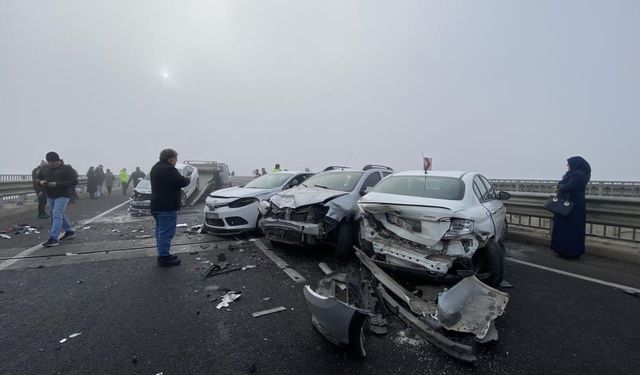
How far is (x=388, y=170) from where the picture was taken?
6824 mm

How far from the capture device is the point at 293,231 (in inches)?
186

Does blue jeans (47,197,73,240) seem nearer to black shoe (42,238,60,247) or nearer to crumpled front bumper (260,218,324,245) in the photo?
black shoe (42,238,60,247)

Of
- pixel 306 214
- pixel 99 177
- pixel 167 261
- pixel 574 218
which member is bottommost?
pixel 167 261

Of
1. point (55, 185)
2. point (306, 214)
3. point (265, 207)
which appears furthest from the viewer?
point (55, 185)

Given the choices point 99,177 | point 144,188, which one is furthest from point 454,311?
point 99,177

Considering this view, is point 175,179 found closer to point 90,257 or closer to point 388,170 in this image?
point 90,257

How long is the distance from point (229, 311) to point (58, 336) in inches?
58.7

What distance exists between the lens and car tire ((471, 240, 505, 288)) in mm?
3459

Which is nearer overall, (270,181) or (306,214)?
(306,214)

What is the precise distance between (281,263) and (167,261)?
1.81 metres

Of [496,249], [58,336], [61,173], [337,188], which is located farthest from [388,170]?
[61,173]

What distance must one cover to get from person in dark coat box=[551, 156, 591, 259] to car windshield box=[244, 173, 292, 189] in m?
5.72

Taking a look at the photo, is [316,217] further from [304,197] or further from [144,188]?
[144,188]

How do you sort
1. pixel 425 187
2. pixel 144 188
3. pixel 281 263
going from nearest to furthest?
pixel 425 187 < pixel 281 263 < pixel 144 188
